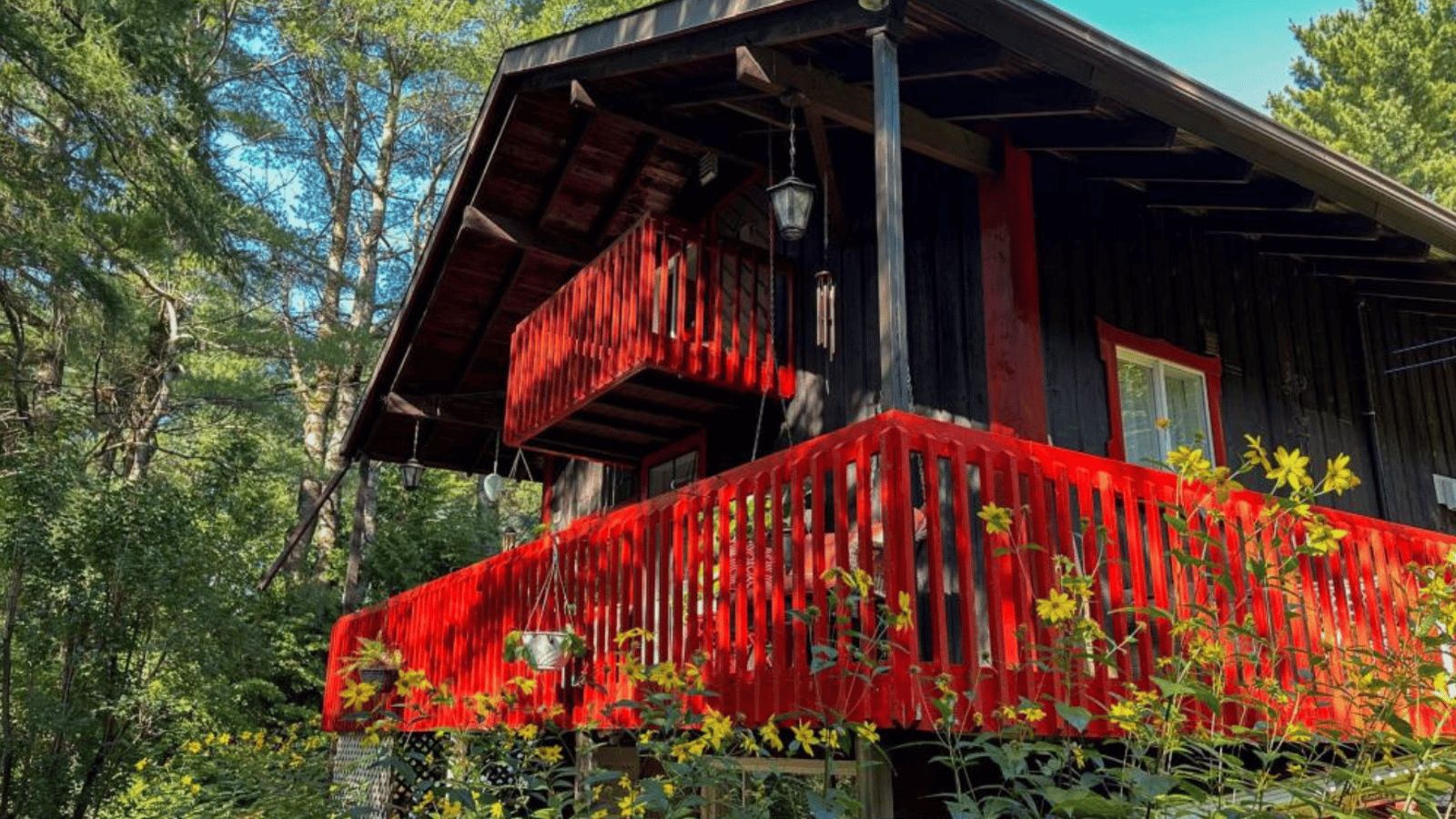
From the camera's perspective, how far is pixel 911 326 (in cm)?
741

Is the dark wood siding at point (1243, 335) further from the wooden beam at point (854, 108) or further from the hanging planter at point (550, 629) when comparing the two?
the hanging planter at point (550, 629)

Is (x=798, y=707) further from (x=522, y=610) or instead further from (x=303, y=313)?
(x=303, y=313)

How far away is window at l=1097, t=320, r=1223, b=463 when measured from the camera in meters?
7.49

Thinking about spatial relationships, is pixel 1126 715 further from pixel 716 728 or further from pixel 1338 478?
pixel 716 728

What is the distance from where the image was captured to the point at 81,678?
10484mm

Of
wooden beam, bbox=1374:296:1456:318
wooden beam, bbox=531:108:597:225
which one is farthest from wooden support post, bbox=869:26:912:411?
wooden beam, bbox=1374:296:1456:318

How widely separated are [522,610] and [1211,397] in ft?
17.0

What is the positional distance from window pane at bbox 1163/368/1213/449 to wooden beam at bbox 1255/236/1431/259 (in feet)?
4.71

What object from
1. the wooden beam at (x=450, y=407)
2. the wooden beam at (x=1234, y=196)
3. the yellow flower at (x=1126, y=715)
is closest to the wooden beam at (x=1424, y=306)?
the wooden beam at (x=1234, y=196)

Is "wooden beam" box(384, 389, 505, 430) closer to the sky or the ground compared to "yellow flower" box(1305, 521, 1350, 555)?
closer to the sky

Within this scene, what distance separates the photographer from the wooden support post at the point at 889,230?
4.75m

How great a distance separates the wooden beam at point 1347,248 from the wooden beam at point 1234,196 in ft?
3.62

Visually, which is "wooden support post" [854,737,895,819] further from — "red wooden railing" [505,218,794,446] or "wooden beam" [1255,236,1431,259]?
"wooden beam" [1255,236,1431,259]

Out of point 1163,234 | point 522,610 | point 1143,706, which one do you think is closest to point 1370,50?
point 1163,234
